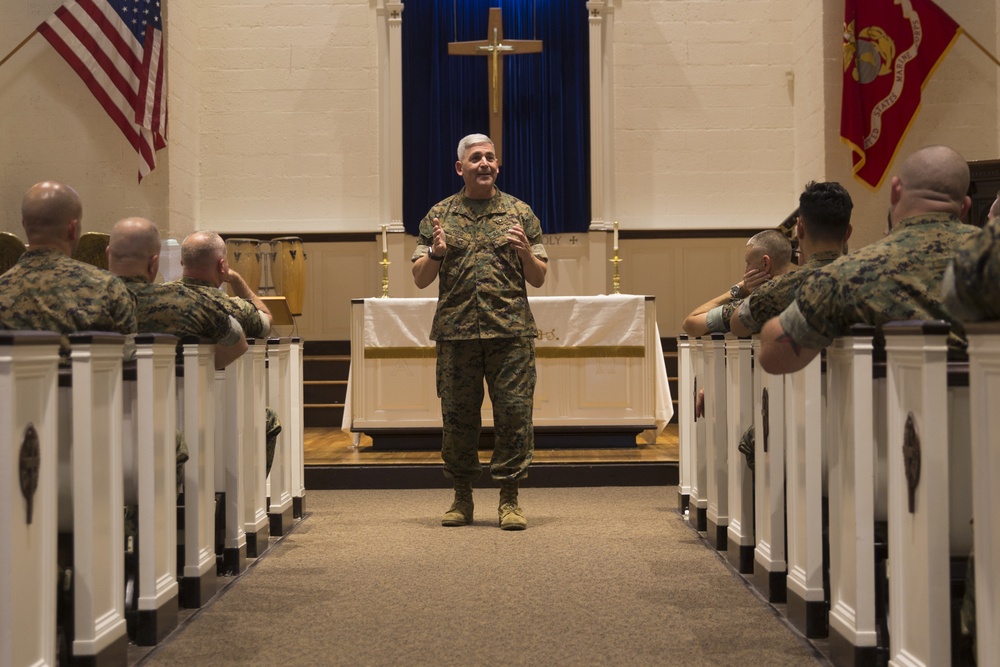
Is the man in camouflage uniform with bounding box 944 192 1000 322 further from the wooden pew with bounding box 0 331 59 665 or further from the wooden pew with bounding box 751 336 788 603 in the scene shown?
the wooden pew with bounding box 0 331 59 665

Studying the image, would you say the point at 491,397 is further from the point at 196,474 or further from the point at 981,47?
the point at 981,47

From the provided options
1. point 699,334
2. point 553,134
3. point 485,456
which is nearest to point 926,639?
point 699,334

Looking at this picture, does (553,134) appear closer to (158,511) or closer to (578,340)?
(578,340)

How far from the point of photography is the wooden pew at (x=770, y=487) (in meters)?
3.29

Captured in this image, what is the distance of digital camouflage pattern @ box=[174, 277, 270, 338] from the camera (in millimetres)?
3766

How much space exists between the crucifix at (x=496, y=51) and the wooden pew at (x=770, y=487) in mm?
5644

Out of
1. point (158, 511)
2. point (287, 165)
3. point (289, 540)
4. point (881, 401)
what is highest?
point (287, 165)

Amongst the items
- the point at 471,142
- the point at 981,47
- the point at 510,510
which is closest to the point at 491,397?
the point at 510,510

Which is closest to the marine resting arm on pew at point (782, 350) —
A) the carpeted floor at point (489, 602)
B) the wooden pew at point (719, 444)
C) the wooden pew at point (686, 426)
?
the carpeted floor at point (489, 602)

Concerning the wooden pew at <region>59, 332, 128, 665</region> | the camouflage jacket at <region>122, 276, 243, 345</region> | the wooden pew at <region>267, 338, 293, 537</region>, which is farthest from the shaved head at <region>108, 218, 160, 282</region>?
the wooden pew at <region>267, 338, 293, 537</region>

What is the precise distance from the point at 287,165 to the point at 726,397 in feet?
21.2

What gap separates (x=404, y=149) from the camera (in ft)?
30.7

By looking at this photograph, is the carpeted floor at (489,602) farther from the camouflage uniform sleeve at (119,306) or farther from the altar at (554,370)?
the altar at (554,370)

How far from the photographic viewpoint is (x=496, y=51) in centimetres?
883
